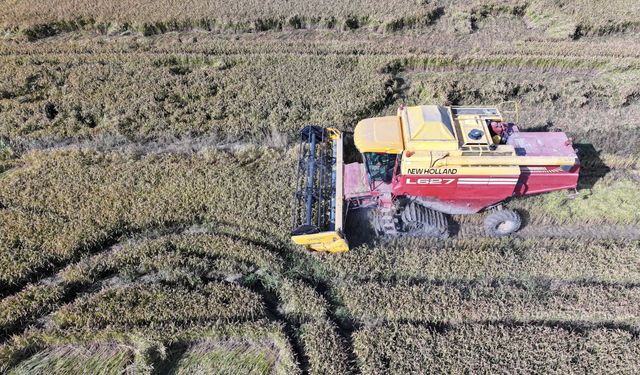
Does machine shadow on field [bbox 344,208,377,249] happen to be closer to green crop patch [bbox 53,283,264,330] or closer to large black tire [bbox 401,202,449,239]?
large black tire [bbox 401,202,449,239]

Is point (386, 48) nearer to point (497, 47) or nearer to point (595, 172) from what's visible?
point (497, 47)

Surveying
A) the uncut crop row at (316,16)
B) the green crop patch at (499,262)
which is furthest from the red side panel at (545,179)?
the uncut crop row at (316,16)

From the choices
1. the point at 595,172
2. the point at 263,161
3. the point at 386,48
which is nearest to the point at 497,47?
the point at 386,48

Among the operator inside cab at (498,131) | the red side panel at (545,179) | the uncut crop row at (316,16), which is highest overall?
the uncut crop row at (316,16)

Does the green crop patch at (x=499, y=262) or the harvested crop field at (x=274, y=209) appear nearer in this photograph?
the harvested crop field at (x=274, y=209)

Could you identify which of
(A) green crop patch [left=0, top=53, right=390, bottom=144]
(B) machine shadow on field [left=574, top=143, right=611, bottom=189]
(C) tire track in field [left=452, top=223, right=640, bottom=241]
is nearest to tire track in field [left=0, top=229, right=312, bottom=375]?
(A) green crop patch [left=0, top=53, right=390, bottom=144]

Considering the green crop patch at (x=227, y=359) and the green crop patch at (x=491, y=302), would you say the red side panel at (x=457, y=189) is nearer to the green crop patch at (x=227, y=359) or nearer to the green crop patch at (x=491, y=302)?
the green crop patch at (x=491, y=302)
